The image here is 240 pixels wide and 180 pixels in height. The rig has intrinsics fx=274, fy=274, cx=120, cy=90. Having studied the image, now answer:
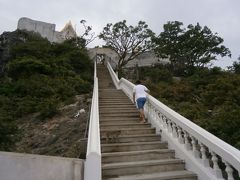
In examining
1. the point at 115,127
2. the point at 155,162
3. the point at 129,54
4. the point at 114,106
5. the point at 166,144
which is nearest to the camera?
the point at 155,162

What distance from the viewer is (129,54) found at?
30703 mm

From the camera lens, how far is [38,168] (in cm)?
436

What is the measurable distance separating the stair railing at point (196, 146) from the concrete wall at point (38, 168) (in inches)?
87.6

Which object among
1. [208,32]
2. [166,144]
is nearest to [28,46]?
[208,32]

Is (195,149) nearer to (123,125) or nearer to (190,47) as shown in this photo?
(123,125)

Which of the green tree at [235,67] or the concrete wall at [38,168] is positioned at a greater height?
the green tree at [235,67]

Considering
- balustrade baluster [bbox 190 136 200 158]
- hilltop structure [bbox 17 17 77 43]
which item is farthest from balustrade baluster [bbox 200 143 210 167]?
hilltop structure [bbox 17 17 77 43]

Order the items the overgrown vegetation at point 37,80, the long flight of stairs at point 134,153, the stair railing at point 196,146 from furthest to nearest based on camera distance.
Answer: the overgrown vegetation at point 37,80
the long flight of stairs at point 134,153
the stair railing at point 196,146

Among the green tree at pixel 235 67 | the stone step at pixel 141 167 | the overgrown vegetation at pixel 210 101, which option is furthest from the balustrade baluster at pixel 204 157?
the green tree at pixel 235 67

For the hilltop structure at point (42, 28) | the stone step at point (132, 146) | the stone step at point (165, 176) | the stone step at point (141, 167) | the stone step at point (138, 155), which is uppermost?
the hilltop structure at point (42, 28)

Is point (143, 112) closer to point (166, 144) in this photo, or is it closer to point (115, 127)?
point (115, 127)

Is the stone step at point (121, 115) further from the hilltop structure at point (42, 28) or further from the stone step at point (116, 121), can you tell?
the hilltop structure at point (42, 28)

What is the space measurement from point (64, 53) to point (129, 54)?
292 inches

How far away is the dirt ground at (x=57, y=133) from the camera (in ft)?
29.9
